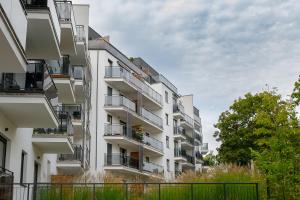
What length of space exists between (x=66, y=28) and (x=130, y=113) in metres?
24.9

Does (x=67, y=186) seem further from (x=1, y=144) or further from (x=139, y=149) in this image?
(x=139, y=149)

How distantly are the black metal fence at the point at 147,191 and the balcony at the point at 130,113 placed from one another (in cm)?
2532

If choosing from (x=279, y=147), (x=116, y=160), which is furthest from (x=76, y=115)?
(x=279, y=147)

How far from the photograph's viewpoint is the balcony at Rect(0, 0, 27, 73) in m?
10.0

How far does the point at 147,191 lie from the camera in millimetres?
20156

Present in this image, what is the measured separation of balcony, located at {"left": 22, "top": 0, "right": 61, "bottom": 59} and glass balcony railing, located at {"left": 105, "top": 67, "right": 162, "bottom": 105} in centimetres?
2732

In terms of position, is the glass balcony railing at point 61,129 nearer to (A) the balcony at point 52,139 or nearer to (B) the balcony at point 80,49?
(A) the balcony at point 52,139

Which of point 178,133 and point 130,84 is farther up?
point 130,84

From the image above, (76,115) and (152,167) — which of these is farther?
(152,167)

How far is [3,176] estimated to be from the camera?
48.0 ft

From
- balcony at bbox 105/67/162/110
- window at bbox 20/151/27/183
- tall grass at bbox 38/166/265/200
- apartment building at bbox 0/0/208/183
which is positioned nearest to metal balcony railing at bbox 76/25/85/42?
apartment building at bbox 0/0/208/183

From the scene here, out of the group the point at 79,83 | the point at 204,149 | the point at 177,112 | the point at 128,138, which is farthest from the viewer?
the point at 204,149

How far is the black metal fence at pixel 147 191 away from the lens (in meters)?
18.9

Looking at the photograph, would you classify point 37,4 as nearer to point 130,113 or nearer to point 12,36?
point 12,36
